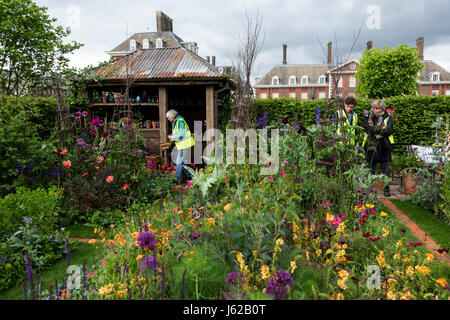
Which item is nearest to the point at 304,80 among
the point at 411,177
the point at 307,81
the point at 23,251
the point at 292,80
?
the point at 307,81

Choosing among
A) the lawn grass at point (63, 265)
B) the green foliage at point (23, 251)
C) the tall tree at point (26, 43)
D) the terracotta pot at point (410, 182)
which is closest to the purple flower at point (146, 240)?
the lawn grass at point (63, 265)

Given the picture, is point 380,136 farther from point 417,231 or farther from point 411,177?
point 417,231

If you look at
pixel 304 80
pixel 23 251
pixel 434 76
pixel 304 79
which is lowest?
pixel 23 251

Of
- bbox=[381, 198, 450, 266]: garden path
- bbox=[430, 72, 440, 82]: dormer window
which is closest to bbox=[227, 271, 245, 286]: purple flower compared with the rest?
bbox=[381, 198, 450, 266]: garden path

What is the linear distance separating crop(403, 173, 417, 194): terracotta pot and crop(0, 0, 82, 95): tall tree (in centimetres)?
1626

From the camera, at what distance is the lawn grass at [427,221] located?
4.04m

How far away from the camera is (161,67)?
8.78 meters

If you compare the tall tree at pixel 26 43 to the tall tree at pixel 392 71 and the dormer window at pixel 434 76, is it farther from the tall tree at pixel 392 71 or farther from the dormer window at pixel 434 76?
the dormer window at pixel 434 76

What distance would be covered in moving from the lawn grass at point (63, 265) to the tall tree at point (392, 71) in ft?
64.2

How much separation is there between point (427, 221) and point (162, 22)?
2887cm

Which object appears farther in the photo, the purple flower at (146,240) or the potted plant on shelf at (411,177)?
the potted plant on shelf at (411,177)

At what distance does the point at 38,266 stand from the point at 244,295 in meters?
2.44

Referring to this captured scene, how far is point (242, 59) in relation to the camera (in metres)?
4.84
